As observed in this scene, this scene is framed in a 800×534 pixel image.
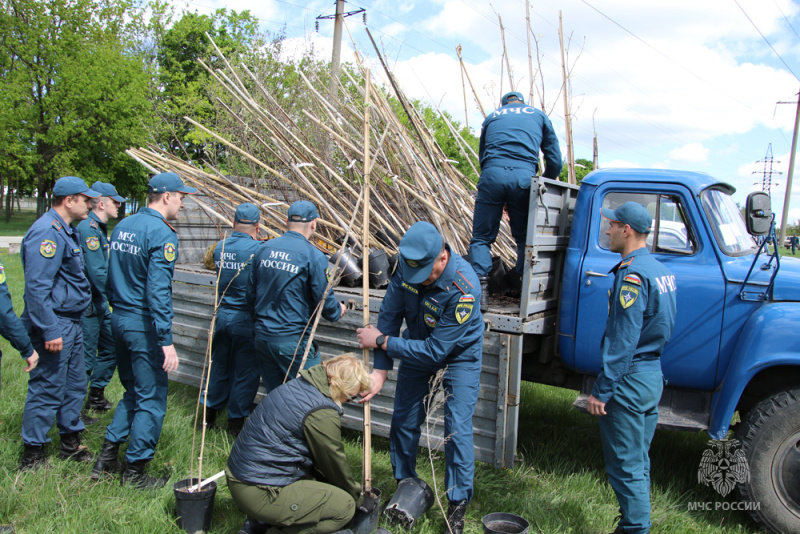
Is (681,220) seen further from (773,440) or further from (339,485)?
(339,485)

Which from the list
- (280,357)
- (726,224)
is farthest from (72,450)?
(726,224)

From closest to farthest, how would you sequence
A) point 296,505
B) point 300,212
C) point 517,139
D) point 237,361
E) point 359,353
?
point 296,505, point 300,212, point 359,353, point 517,139, point 237,361

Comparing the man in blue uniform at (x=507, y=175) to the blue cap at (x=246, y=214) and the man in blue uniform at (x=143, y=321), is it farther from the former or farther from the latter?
the man in blue uniform at (x=143, y=321)

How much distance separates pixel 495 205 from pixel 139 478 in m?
3.12

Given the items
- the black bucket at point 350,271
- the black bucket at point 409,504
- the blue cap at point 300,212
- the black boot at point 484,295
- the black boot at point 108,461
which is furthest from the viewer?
the black bucket at point 350,271

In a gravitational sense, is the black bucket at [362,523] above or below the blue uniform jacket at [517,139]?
below

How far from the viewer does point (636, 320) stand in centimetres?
284

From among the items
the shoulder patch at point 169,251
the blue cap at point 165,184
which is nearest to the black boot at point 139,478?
the shoulder patch at point 169,251

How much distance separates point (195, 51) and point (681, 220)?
28.5 m

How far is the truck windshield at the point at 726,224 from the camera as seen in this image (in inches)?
142

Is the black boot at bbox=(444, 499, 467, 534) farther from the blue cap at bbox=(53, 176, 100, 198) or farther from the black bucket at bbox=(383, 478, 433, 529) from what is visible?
the blue cap at bbox=(53, 176, 100, 198)

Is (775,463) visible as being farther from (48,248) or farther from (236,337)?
(48,248)

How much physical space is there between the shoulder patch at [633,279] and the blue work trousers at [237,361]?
287 cm

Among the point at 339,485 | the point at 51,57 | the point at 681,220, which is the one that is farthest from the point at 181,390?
the point at 51,57
